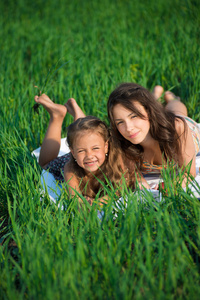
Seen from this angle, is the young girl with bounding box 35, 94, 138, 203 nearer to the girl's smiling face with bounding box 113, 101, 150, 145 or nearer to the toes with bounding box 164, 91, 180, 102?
the girl's smiling face with bounding box 113, 101, 150, 145

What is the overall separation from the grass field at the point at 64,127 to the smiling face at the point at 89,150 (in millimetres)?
268

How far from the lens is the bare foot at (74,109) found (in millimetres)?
2824

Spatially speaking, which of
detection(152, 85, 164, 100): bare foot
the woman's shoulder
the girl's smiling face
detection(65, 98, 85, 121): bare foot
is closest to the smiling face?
the girl's smiling face

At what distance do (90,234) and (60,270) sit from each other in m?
0.31

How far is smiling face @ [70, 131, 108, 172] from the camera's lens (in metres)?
2.14

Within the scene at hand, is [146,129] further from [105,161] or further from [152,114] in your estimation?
[105,161]

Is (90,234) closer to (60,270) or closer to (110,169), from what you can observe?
(60,270)

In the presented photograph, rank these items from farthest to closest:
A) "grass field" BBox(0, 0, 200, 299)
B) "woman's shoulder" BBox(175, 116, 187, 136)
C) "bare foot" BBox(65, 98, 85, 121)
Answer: "bare foot" BBox(65, 98, 85, 121) → "woman's shoulder" BBox(175, 116, 187, 136) → "grass field" BBox(0, 0, 200, 299)

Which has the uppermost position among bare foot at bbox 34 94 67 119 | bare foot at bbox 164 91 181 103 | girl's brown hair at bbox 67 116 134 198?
bare foot at bbox 34 94 67 119

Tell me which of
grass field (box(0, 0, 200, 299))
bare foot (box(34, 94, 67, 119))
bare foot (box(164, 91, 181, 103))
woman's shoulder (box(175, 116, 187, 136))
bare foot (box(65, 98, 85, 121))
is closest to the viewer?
grass field (box(0, 0, 200, 299))

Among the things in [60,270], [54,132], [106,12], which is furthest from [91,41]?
[60,270]

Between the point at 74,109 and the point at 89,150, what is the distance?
77cm

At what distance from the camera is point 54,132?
8.79 ft

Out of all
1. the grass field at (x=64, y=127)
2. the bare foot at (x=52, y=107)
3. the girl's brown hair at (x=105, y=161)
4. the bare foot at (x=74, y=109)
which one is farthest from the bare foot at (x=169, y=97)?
the girl's brown hair at (x=105, y=161)
